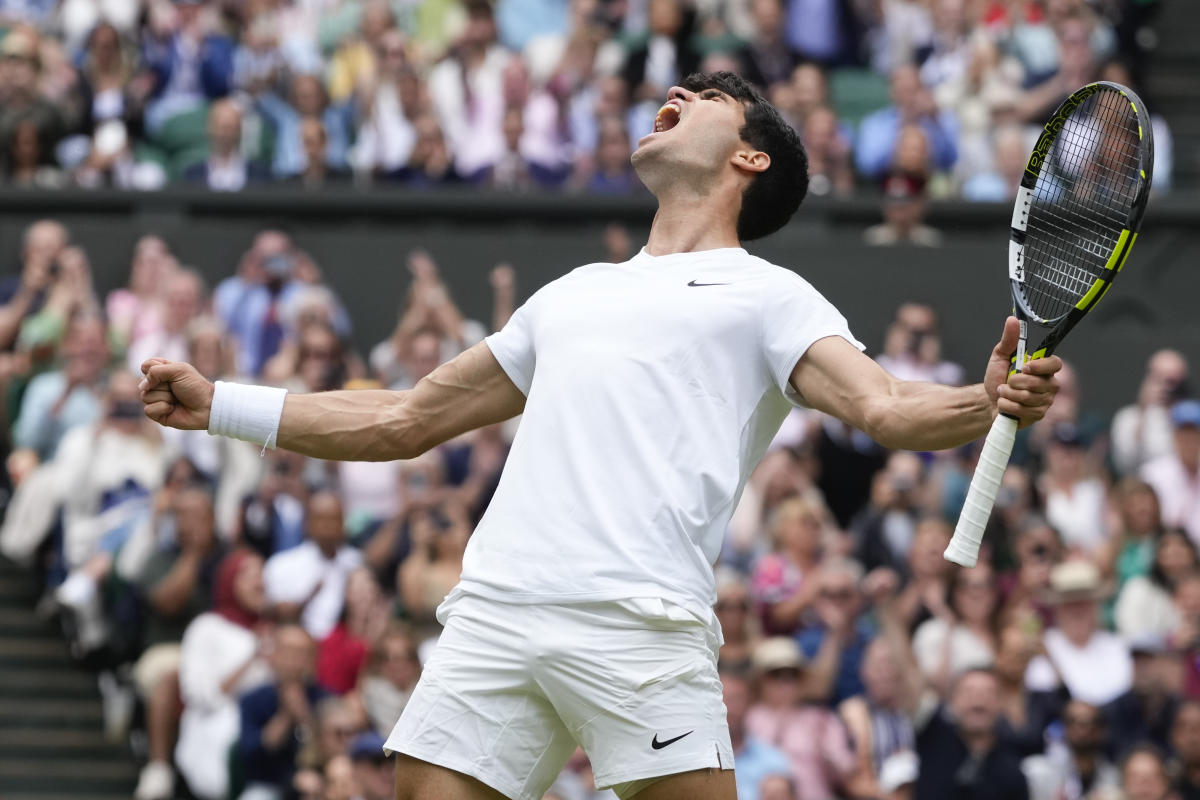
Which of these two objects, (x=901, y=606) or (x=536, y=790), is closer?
(x=536, y=790)

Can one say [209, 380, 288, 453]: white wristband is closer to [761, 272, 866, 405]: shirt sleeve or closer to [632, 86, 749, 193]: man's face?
[632, 86, 749, 193]: man's face

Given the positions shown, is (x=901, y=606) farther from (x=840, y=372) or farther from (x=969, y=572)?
(x=840, y=372)

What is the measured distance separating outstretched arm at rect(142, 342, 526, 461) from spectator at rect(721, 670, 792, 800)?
4.21m

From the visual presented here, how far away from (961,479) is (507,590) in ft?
21.1

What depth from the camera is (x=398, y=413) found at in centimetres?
489

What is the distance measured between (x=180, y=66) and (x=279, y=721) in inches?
230

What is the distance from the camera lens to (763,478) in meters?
10.5

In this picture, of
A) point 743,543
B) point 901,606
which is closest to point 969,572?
point 901,606

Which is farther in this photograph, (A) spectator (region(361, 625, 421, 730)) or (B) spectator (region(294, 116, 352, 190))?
(B) spectator (region(294, 116, 352, 190))

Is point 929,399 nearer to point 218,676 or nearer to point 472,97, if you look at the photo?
point 218,676

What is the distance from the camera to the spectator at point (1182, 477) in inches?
420

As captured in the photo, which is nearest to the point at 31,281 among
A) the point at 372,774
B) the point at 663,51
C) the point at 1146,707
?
the point at 663,51

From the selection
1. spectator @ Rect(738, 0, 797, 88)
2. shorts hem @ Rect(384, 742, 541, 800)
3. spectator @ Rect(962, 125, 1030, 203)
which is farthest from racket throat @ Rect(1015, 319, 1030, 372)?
spectator @ Rect(738, 0, 797, 88)

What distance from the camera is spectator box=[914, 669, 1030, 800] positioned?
8.73 m
